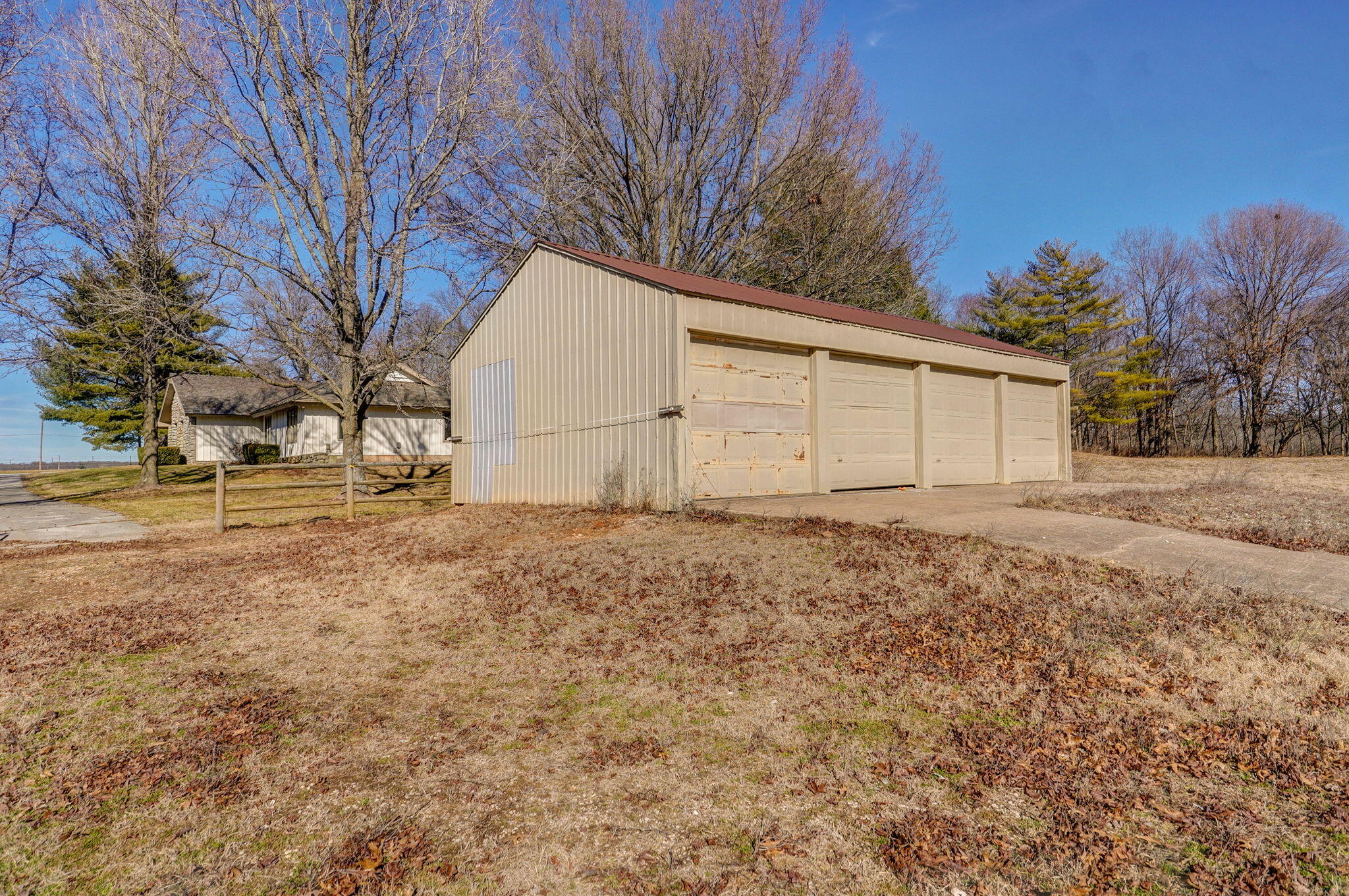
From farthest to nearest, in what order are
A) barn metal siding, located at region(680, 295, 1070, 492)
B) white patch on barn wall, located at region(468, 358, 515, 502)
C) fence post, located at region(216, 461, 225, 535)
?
white patch on barn wall, located at region(468, 358, 515, 502) → fence post, located at region(216, 461, 225, 535) → barn metal siding, located at region(680, 295, 1070, 492)

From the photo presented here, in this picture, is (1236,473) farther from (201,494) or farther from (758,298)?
(201,494)

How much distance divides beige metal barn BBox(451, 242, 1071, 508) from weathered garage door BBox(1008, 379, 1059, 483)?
4 centimetres

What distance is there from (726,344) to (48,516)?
550 inches

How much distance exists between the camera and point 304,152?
15367 millimetres

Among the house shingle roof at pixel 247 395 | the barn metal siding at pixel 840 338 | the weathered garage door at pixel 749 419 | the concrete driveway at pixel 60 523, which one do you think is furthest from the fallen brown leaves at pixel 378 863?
the house shingle roof at pixel 247 395

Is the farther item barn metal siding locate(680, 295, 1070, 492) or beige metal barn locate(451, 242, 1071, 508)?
barn metal siding locate(680, 295, 1070, 492)

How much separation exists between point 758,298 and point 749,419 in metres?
2.11

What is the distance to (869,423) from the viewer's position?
11883mm

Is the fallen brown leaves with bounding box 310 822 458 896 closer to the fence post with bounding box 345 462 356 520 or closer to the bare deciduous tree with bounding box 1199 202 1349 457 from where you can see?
the fence post with bounding box 345 462 356 520

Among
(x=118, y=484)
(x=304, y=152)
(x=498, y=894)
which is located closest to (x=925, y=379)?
(x=498, y=894)

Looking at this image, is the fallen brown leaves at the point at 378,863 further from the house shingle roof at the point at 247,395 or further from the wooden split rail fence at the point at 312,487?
the house shingle roof at the point at 247,395

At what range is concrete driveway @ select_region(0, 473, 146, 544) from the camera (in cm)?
1032

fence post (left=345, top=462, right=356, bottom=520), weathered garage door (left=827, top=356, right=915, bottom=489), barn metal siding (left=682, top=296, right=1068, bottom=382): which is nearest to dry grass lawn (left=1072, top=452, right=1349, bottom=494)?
barn metal siding (left=682, top=296, right=1068, bottom=382)

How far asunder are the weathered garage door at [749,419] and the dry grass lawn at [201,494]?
719 cm
